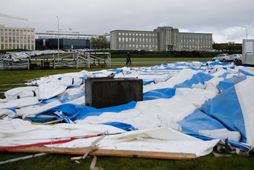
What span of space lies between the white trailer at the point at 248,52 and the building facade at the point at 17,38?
10325 cm

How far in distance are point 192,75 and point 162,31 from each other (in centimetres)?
13352

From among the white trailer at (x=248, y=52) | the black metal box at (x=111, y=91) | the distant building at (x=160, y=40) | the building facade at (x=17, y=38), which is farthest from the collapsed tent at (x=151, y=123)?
the distant building at (x=160, y=40)

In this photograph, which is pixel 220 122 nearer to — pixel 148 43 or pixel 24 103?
pixel 24 103

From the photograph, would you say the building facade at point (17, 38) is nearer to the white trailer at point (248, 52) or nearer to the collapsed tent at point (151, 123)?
the white trailer at point (248, 52)

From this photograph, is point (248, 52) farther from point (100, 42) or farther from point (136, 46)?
point (136, 46)

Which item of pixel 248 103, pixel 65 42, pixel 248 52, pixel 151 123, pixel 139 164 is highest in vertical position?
pixel 65 42

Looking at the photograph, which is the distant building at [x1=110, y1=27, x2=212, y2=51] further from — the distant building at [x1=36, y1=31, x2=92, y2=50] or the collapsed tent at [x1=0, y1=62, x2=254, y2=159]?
the collapsed tent at [x1=0, y1=62, x2=254, y2=159]

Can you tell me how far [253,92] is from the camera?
5789 millimetres

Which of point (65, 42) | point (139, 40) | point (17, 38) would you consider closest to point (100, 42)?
point (139, 40)

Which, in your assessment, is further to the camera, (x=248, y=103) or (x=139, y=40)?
(x=139, y=40)

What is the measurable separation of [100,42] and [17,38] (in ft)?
111

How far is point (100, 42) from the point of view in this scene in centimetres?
13575

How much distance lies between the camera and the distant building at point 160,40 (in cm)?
13888

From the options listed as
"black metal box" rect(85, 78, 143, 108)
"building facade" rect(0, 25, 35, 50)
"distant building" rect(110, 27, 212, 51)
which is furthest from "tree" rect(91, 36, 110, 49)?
"black metal box" rect(85, 78, 143, 108)
